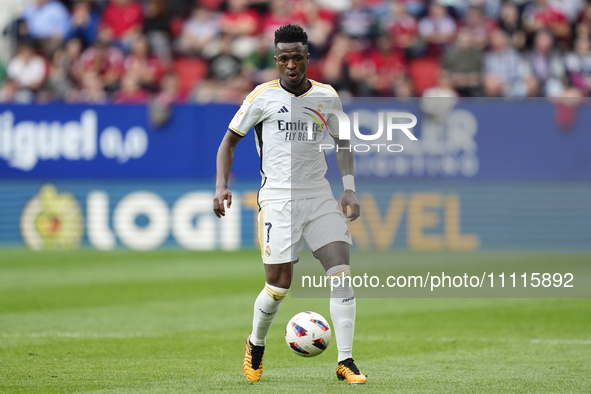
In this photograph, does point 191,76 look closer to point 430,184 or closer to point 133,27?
point 133,27

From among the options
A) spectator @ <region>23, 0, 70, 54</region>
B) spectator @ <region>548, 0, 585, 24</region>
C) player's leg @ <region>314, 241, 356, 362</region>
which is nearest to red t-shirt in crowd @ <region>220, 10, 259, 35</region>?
spectator @ <region>23, 0, 70, 54</region>

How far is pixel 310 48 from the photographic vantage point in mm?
17031

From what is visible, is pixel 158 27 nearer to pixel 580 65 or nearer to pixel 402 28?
pixel 402 28

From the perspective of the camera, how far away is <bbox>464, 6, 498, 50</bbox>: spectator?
1675 cm

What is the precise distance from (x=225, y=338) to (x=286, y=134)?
276cm

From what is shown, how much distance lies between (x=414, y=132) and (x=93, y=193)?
5791 millimetres

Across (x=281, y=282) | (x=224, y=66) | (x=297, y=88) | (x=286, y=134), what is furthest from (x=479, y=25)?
(x=281, y=282)

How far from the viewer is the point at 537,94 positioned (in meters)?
16.2

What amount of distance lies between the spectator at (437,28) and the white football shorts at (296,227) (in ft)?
38.6

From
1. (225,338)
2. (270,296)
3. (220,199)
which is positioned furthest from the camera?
(225,338)

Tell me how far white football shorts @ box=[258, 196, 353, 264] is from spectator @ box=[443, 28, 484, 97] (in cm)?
1041

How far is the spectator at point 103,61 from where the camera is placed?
1703 centimetres

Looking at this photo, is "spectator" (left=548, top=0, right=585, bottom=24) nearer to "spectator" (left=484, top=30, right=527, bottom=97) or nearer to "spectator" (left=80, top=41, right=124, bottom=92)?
"spectator" (left=484, top=30, right=527, bottom=97)

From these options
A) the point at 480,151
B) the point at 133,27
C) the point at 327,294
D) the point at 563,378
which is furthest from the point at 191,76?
the point at 563,378
